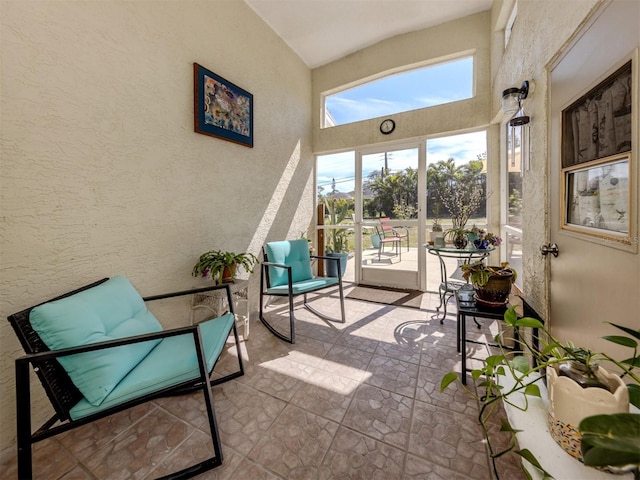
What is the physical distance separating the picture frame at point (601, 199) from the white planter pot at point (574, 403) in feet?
1.95

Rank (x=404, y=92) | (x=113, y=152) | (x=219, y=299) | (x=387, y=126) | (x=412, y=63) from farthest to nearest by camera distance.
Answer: (x=387, y=126) → (x=404, y=92) → (x=412, y=63) → (x=219, y=299) → (x=113, y=152)

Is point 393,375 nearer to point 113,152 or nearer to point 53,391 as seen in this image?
point 53,391

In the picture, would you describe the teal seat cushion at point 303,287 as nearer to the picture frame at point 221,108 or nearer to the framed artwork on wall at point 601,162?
the picture frame at point 221,108

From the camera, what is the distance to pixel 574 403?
610 mm

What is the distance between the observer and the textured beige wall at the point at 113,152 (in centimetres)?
131

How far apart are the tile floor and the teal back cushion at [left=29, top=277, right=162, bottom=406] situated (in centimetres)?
42

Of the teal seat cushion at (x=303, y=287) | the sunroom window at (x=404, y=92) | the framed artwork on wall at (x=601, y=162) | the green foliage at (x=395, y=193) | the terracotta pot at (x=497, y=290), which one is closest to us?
the framed artwork on wall at (x=601, y=162)

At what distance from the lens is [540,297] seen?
1576 mm

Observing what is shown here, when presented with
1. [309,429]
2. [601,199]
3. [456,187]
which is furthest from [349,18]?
[309,429]

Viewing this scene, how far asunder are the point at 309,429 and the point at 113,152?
7.09ft

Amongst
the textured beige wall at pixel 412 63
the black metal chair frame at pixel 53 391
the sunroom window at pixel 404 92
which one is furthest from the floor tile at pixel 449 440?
the sunroom window at pixel 404 92

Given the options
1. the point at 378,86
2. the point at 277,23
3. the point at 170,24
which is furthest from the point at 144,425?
the point at 378,86

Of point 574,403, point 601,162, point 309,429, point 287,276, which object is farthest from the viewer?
point 287,276

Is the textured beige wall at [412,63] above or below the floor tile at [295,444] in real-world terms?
above
